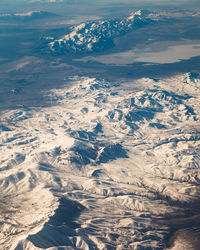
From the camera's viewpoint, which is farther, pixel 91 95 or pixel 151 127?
pixel 91 95

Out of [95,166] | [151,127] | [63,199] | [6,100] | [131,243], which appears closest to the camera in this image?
[131,243]

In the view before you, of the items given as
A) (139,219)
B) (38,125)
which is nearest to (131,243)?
(139,219)

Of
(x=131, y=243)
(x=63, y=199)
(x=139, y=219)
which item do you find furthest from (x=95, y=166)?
(x=131, y=243)

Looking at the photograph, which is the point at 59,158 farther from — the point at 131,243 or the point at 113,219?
the point at 131,243

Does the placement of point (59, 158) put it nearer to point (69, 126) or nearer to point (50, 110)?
point (69, 126)

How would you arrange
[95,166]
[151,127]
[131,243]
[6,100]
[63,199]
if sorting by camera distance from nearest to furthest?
[131,243] < [63,199] < [95,166] < [151,127] < [6,100]

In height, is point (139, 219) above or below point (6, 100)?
below
